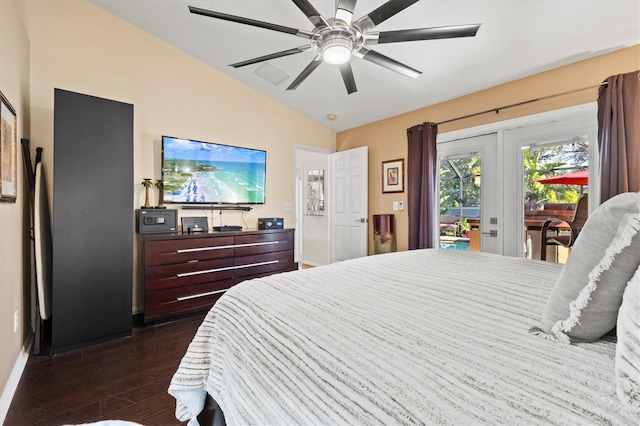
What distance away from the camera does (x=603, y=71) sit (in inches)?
95.7

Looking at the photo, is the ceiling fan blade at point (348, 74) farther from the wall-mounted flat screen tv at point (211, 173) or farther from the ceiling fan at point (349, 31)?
the wall-mounted flat screen tv at point (211, 173)

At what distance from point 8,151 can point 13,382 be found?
144 centimetres

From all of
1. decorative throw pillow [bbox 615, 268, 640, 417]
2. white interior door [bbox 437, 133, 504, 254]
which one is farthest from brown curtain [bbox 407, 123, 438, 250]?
decorative throw pillow [bbox 615, 268, 640, 417]

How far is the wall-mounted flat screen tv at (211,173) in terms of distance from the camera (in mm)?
3176

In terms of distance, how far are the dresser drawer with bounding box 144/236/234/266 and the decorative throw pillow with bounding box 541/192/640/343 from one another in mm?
2860

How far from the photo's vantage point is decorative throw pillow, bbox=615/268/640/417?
1.68 feet

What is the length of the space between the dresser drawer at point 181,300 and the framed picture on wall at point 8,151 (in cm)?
132

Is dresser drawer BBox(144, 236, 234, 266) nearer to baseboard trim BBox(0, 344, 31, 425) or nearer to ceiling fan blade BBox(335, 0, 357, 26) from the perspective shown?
baseboard trim BBox(0, 344, 31, 425)

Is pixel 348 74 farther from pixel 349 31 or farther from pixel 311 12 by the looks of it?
pixel 311 12

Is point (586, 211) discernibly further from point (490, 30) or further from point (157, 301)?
point (157, 301)

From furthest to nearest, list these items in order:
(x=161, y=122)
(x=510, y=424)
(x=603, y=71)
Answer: (x=161, y=122)
(x=603, y=71)
(x=510, y=424)

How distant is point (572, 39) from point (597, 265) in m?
2.57

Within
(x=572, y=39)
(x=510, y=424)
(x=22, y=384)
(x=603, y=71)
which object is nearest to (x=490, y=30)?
(x=572, y=39)

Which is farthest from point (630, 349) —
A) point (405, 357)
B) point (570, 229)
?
point (570, 229)
